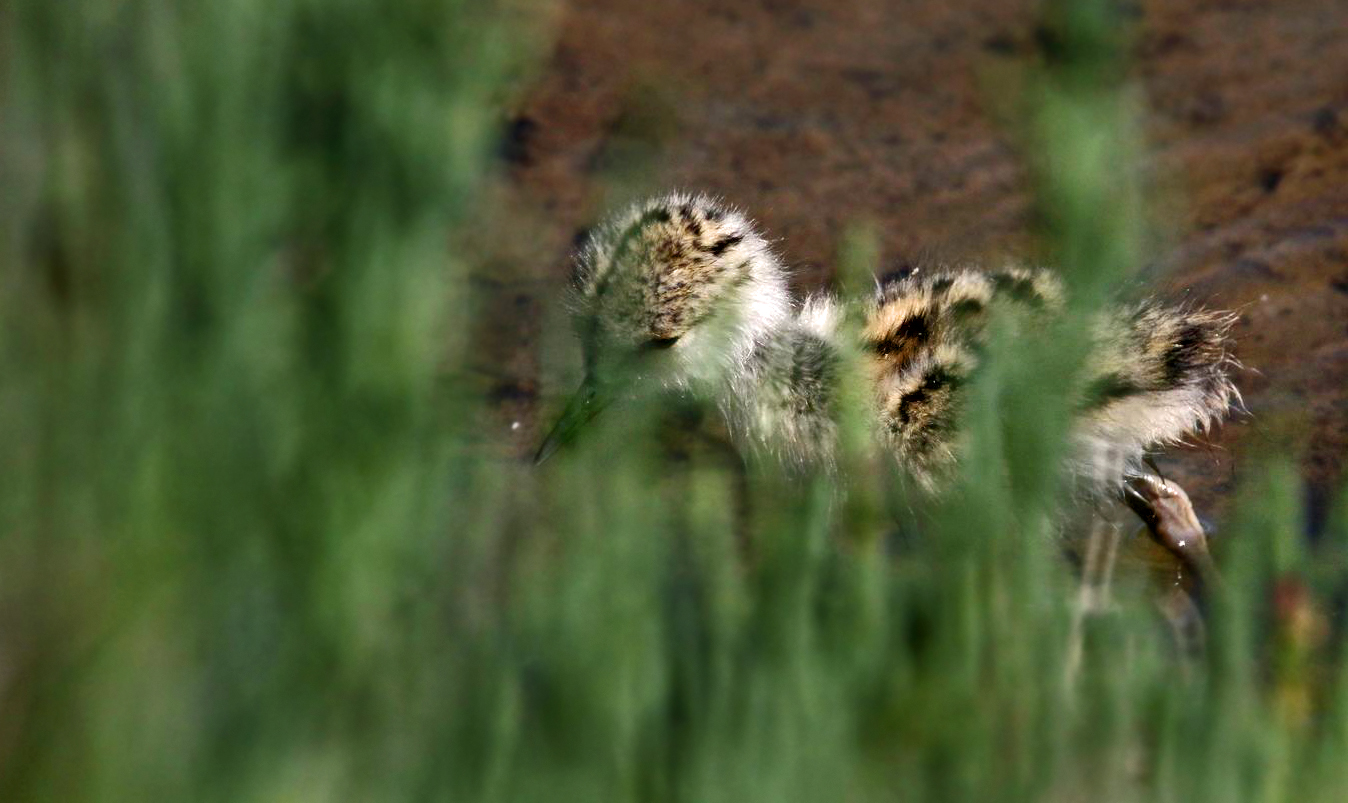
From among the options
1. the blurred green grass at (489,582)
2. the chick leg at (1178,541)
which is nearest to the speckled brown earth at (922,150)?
the chick leg at (1178,541)

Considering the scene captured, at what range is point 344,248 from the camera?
112 inches

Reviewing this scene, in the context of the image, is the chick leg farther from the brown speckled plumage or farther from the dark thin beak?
the dark thin beak

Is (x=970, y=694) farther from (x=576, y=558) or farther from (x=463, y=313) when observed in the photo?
(x=463, y=313)

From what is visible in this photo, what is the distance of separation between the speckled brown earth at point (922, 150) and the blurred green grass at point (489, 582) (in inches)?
27.0

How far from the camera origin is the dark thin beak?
3.05 m

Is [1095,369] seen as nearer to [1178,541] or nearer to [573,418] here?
[1178,541]

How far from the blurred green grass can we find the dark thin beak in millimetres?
211

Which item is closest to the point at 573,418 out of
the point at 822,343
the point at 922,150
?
the point at 822,343

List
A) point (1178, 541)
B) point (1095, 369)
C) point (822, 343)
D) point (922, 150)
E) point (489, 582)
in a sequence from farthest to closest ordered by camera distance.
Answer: point (922, 150), point (822, 343), point (1178, 541), point (1095, 369), point (489, 582)

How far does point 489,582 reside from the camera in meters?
2.26

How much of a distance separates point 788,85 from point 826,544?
2.39 meters

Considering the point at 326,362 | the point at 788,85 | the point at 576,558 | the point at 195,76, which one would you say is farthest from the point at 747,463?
the point at 788,85

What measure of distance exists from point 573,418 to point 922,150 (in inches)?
55.0

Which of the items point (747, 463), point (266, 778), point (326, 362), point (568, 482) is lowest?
point (266, 778)
